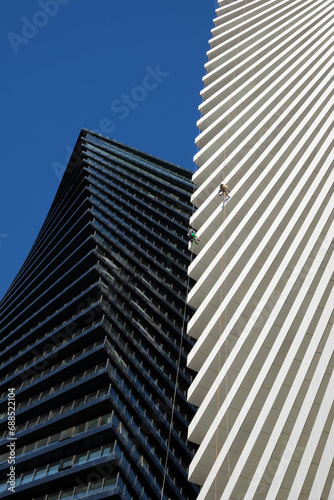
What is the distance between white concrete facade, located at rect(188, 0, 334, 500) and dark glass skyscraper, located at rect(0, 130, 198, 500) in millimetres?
11113

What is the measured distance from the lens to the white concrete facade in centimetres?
2205

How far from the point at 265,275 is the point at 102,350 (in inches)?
756

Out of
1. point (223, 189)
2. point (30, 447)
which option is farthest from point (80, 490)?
point (223, 189)

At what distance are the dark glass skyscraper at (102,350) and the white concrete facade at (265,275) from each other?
1111 cm

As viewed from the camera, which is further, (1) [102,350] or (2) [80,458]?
(1) [102,350]

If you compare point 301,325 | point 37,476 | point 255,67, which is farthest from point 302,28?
point 37,476

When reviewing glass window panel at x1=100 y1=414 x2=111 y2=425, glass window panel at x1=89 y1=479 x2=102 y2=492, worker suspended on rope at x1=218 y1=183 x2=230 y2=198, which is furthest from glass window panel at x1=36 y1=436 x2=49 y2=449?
worker suspended on rope at x1=218 y1=183 x2=230 y2=198

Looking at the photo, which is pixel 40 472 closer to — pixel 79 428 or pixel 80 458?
pixel 80 458

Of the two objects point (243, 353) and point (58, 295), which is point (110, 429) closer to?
point (243, 353)

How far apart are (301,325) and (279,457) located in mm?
6095

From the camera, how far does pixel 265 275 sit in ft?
90.0

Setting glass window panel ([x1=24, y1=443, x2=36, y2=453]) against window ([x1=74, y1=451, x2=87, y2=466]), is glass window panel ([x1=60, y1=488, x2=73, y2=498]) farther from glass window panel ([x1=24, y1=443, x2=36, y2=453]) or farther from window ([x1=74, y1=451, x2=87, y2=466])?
glass window panel ([x1=24, y1=443, x2=36, y2=453])

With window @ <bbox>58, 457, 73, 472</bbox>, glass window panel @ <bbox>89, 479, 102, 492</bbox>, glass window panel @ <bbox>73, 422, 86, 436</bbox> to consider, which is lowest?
glass window panel @ <bbox>89, 479, 102, 492</bbox>

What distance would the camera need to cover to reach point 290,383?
23.5 meters
